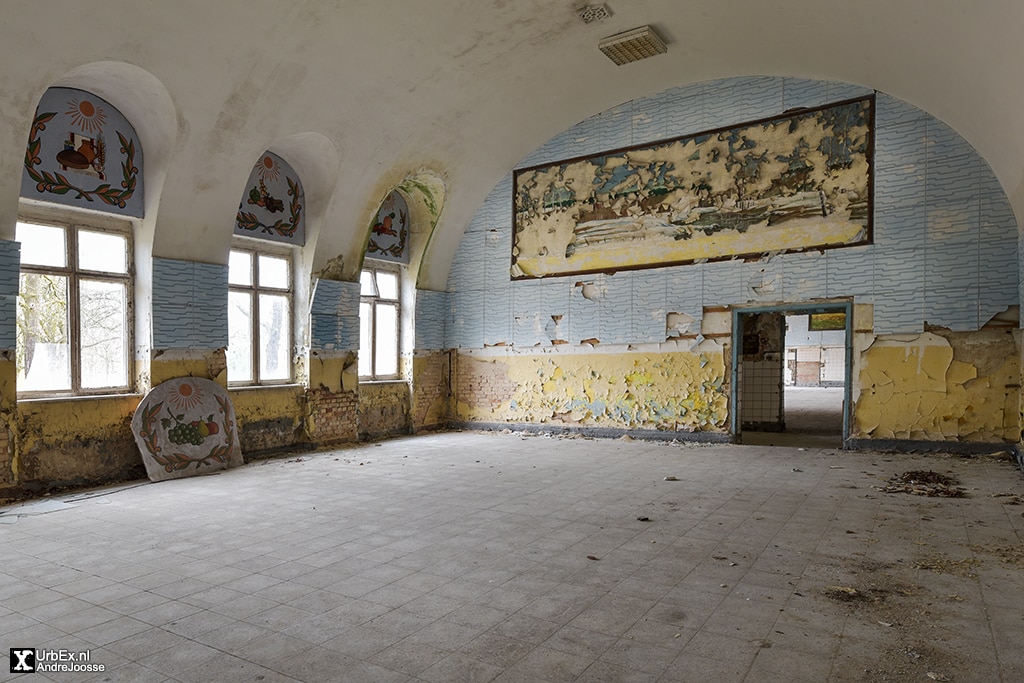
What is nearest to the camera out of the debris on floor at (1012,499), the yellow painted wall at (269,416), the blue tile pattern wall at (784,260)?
the debris on floor at (1012,499)

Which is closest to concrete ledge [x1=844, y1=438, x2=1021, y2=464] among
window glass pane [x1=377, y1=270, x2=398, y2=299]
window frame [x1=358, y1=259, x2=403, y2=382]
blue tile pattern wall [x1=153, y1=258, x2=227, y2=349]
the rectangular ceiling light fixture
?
the rectangular ceiling light fixture

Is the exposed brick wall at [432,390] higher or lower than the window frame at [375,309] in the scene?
lower

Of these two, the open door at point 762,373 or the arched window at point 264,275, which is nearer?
the arched window at point 264,275

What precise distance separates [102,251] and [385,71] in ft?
12.3

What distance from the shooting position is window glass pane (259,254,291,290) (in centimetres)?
845

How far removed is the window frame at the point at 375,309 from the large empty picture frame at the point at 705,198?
2.00m

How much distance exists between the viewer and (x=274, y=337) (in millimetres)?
8617

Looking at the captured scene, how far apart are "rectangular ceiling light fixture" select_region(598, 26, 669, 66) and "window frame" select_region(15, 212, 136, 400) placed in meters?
6.03

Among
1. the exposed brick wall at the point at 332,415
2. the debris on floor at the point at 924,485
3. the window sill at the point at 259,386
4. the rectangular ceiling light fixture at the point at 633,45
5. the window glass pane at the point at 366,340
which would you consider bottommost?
the debris on floor at the point at 924,485

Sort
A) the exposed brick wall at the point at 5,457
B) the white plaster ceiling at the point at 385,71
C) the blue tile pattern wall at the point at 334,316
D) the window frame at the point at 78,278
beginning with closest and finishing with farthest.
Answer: the white plaster ceiling at the point at 385,71, the exposed brick wall at the point at 5,457, the window frame at the point at 78,278, the blue tile pattern wall at the point at 334,316

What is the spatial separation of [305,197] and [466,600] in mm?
6864

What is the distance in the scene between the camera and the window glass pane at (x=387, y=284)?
1040 centimetres

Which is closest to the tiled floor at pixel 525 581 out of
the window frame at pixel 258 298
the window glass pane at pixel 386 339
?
the window frame at pixel 258 298

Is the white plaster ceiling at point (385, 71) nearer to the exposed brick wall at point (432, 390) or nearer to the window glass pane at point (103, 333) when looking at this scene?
the window glass pane at point (103, 333)
